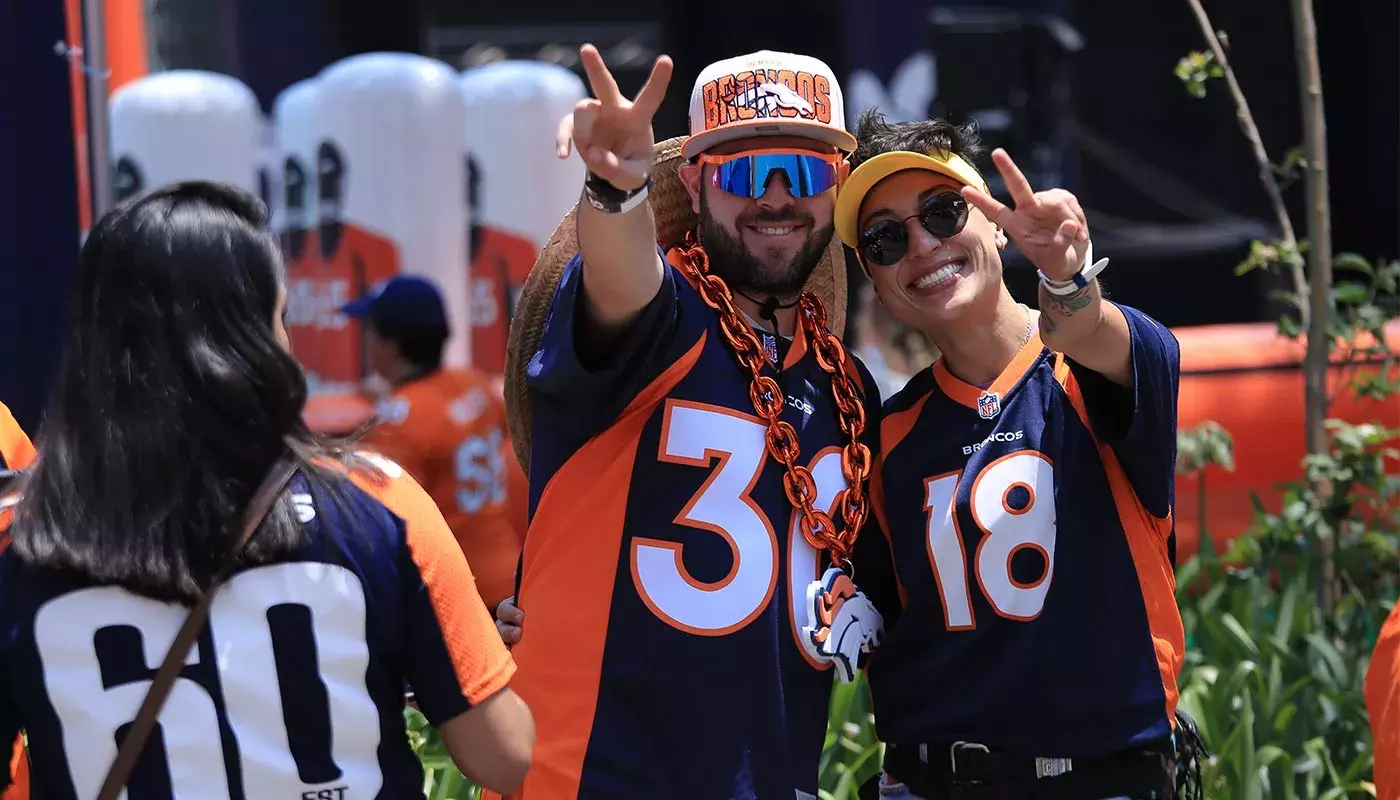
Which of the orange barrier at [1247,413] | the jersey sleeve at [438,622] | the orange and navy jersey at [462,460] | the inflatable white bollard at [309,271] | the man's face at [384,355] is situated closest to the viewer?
the jersey sleeve at [438,622]

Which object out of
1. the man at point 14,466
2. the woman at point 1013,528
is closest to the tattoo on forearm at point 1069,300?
the woman at point 1013,528

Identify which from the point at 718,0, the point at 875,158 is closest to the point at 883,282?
the point at 875,158

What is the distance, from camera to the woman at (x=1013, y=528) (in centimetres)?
238

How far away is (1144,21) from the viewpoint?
10977 millimetres

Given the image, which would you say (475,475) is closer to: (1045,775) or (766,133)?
(766,133)

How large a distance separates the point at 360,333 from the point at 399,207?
0.70 meters

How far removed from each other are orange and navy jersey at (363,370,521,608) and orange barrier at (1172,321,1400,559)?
3074 millimetres

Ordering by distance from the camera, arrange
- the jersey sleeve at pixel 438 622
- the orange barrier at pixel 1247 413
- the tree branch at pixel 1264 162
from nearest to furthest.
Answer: the jersey sleeve at pixel 438 622 → the tree branch at pixel 1264 162 → the orange barrier at pixel 1247 413

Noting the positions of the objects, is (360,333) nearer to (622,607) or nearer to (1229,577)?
(1229,577)

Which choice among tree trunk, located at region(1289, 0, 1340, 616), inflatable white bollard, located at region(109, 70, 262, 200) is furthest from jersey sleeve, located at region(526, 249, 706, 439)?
inflatable white bollard, located at region(109, 70, 262, 200)

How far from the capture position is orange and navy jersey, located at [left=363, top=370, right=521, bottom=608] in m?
5.02

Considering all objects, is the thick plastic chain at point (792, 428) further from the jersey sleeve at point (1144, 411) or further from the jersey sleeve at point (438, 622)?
the jersey sleeve at point (438, 622)

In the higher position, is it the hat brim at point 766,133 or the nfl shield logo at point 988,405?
the hat brim at point 766,133

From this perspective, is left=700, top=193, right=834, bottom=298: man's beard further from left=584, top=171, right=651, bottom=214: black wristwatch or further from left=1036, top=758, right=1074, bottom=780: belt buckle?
left=1036, top=758, right=1074, bottom=780: belt buckle
